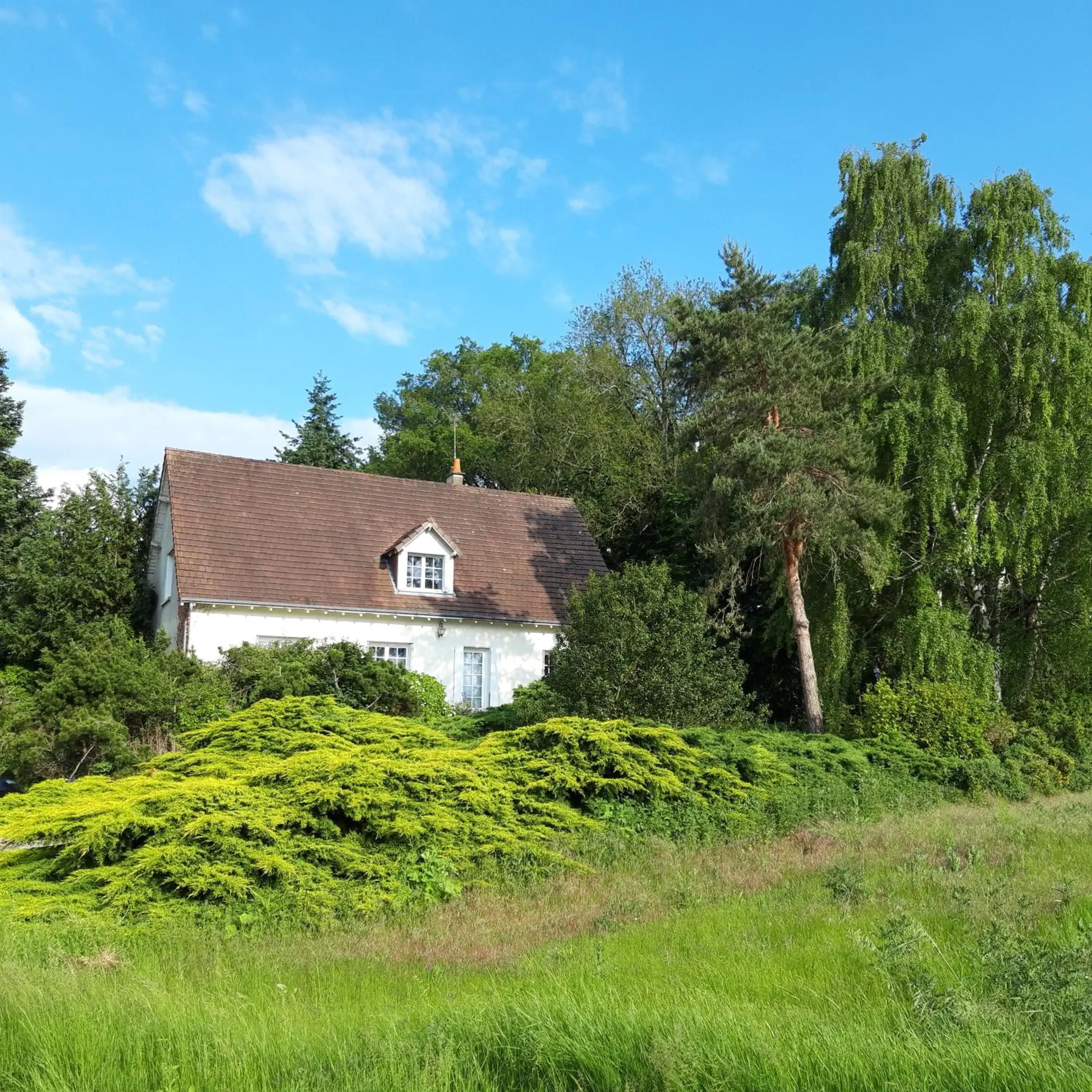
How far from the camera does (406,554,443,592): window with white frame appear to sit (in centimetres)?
2653

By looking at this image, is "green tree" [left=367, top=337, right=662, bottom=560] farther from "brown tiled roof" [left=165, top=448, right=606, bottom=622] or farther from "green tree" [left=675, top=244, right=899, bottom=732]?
"green tree" [left=675, top=244, right=899, bottom=732]

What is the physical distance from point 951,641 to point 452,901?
15600mm

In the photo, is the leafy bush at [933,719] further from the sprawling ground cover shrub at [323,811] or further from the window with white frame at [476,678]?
the window with white frame at [476,678]

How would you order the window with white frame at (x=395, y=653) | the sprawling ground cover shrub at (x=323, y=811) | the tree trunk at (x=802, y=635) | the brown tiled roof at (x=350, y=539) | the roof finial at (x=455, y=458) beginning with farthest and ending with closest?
the roof finial at (x=455, y=458) → the window with white frame at (x=395, y=653) → the brown tiled roof at (x=350, y=539) → the tree trunk at (x=802, y=635) → the sprawling ground cover shrub at (x=323, y=811)

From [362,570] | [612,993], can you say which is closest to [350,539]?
[362,570]

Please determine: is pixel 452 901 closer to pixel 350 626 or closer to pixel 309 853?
pixel 309 853

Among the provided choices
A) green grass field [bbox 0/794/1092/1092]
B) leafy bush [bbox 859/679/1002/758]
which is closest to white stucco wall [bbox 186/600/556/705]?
leafy bush [bbox 859/679/1002/758]

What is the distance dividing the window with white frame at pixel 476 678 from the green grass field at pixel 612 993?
16683mm

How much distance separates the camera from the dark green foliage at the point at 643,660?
54.9 ft

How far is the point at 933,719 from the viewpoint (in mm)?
19188

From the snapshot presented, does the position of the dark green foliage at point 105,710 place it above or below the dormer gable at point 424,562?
below

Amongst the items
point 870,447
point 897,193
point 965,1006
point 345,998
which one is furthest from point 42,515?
point 965,1006

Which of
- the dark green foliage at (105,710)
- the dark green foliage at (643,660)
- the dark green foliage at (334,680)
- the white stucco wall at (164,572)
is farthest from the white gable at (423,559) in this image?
the dark green foliage at (643,660)

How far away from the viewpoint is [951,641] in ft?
69.6
